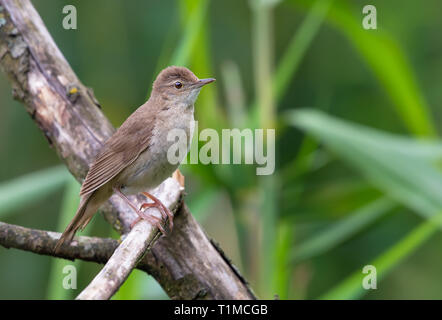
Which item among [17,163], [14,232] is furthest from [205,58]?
[17,163]

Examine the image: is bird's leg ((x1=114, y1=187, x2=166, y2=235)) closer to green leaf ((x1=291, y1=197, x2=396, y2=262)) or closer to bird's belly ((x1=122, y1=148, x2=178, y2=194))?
bird's belly ((x1=122, y1=148, x2=178, y2=194))

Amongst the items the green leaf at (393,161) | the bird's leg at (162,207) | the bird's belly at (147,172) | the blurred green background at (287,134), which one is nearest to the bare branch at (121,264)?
the bird's leg at (162,207)

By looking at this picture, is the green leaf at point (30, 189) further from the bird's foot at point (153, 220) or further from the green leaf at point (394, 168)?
the green leaf at point (394, 168)

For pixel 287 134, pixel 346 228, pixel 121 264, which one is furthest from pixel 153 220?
pixel 287 134

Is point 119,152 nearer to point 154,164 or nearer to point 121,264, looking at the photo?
point 154,164

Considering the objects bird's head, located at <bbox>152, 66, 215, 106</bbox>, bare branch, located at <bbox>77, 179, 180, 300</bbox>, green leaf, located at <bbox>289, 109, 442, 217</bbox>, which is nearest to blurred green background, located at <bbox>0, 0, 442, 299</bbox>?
green leaf, located at <bbox>289, 109, 442, 217</bbox>
